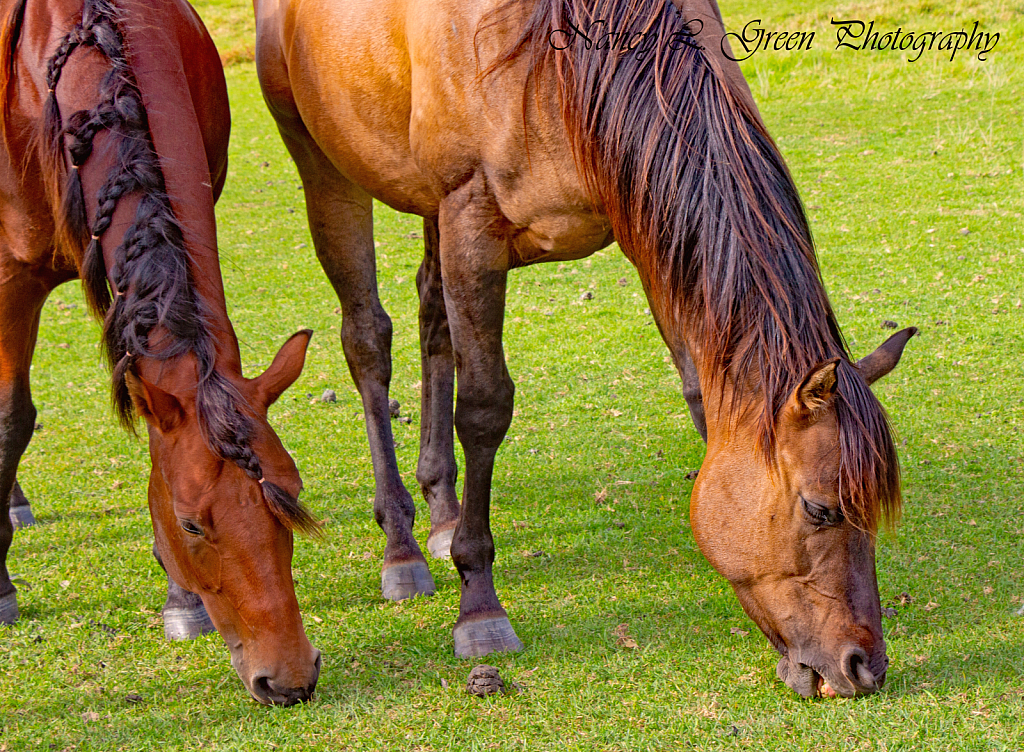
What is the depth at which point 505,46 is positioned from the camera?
3111 mm

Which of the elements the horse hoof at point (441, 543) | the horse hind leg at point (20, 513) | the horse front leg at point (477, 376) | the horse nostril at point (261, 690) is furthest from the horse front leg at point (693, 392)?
the horse hind leg at point (20, 513)

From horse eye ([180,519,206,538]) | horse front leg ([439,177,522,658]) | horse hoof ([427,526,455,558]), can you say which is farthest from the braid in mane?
horse hoof ([427,526,455,558])

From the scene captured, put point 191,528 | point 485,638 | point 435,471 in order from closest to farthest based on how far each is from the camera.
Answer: point 191,528 < point 485,638 < point 435,471

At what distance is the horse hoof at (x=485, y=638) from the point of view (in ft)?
10.9

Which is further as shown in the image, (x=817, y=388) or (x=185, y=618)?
(x=185, y=618)

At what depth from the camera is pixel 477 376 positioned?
11.0ft

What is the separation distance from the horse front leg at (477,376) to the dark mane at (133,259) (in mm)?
905

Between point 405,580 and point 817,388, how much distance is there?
2.04 m

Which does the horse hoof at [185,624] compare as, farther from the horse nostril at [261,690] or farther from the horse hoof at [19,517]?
the horse hoof at [19,517]

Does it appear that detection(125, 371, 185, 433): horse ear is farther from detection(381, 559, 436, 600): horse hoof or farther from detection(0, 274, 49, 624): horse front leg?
detection(381, 559, 436, 600): horse hoof

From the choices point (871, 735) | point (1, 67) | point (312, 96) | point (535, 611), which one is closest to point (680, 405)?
point (535, 611)

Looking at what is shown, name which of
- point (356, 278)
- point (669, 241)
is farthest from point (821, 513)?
point (356, 278)

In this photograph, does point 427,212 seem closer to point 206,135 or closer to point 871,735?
point 206,135

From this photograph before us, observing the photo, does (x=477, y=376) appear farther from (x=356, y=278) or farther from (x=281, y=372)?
(x=356, y=278)
